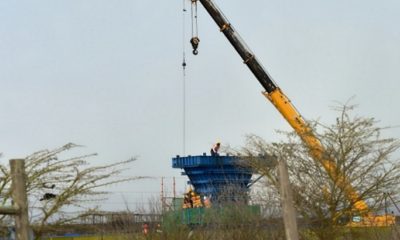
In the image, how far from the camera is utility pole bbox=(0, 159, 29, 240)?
5848 mm

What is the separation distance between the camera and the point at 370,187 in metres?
15.7

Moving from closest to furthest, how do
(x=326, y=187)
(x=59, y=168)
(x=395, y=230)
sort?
(x=59, y=168) < (x=395, y=230) < (x=326, y=187)

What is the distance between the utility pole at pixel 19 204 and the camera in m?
5.85

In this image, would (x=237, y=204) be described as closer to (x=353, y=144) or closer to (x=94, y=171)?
(x=353, y=144)

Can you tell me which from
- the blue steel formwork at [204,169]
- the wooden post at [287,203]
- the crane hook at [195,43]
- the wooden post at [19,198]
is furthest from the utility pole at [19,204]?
the crane hook at [195,43]

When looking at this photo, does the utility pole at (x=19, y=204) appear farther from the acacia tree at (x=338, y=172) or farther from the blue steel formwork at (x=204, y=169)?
the blue steel formwork at (x=204, y=169)

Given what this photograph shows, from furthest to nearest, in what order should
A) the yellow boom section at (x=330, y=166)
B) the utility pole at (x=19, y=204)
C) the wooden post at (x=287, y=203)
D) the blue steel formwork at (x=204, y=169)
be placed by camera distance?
1. the blue steel formwork at (x=204, y=169)
2. the yellow boom section at (x=330, y=166)
3. the wooden post at (x=287, y=203)
4. the utility pole at (x=19, y=204)

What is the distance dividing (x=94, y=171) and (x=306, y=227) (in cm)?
800

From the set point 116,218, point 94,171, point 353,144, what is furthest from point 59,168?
point 353,144

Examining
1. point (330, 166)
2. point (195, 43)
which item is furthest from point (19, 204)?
point (195, 43)

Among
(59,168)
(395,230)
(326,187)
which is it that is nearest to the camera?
(59,168)

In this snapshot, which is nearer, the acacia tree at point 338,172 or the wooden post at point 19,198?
the wooden post at point 19,198

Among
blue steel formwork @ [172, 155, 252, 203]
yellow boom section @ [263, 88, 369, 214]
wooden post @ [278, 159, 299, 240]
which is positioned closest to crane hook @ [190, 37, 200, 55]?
blue steel formwork @ [172, 155, 252, 203]

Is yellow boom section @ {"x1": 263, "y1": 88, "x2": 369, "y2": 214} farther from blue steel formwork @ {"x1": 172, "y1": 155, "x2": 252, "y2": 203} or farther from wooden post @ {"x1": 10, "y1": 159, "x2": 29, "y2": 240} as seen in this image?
blue steel formwork @ {"x1": 172, "y1": 155, "x2": 252, "y2": 203}
